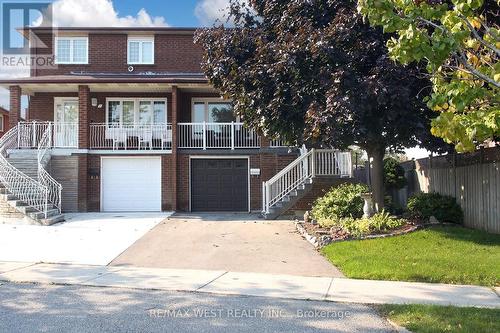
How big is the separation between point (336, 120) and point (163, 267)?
15.0ft

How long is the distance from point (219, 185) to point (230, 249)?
8896 millimetres

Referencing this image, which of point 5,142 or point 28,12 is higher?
point 28,12

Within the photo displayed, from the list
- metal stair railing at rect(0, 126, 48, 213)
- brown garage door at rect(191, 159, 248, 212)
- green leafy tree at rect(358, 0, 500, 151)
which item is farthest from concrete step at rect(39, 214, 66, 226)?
green leafy tree at rect(358, 0, 500, 151)

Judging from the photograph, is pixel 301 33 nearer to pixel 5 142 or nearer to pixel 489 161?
pixel 489 161

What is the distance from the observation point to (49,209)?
641 inches

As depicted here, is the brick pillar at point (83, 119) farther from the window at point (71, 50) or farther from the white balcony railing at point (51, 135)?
the window at point (71, 50)

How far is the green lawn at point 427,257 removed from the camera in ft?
25.6

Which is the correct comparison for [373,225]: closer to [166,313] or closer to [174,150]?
[166,313]

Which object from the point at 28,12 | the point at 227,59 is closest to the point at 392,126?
the point at 227,59

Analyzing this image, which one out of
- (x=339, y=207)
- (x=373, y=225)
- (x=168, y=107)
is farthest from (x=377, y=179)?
(x=168, y=107)

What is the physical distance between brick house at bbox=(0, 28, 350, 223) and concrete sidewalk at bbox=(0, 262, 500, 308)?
1008 cm

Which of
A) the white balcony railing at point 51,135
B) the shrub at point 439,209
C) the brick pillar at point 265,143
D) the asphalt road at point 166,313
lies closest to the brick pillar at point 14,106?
the white balcony railing at point 51,135

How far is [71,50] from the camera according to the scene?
72.4 feet

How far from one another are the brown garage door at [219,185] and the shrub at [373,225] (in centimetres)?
800
